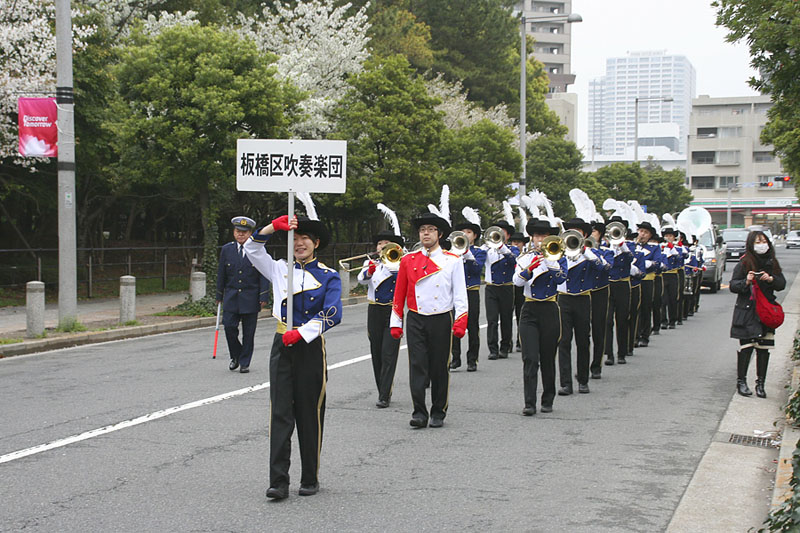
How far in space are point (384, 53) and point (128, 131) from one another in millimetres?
21215

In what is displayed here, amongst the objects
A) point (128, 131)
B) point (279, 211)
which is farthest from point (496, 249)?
point (279, 211)

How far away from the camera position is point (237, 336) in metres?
11.9

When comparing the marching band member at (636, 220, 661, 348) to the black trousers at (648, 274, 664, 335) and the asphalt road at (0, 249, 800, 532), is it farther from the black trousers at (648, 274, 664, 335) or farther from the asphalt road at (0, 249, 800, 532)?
the asphalt road at (0, 249, 800, 532)

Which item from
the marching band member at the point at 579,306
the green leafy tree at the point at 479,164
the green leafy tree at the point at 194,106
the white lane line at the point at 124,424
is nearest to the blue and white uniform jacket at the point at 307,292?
the white lane line at the point at 124,424

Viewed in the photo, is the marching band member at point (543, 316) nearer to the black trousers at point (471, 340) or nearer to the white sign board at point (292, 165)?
the black trousers at point (471, 340)

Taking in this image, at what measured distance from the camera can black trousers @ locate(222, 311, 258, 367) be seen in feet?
39.1

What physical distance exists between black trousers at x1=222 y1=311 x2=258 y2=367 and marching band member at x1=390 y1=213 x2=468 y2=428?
152 inches

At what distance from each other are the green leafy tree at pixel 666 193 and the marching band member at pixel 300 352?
66.9 m

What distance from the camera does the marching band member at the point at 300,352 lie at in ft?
20.0

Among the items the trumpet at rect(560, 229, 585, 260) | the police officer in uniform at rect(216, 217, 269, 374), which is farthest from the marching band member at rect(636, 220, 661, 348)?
the police officer in uniform at rect(216, 217, 269, 374)

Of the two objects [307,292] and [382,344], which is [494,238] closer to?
[382,344]

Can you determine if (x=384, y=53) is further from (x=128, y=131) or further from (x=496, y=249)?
(x=496, y=249)

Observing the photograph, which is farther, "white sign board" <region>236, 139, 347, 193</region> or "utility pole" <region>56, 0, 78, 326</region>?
"utility pole" <region>56, 0, 78, 326</region>

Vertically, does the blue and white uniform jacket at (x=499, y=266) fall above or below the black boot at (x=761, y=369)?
above
